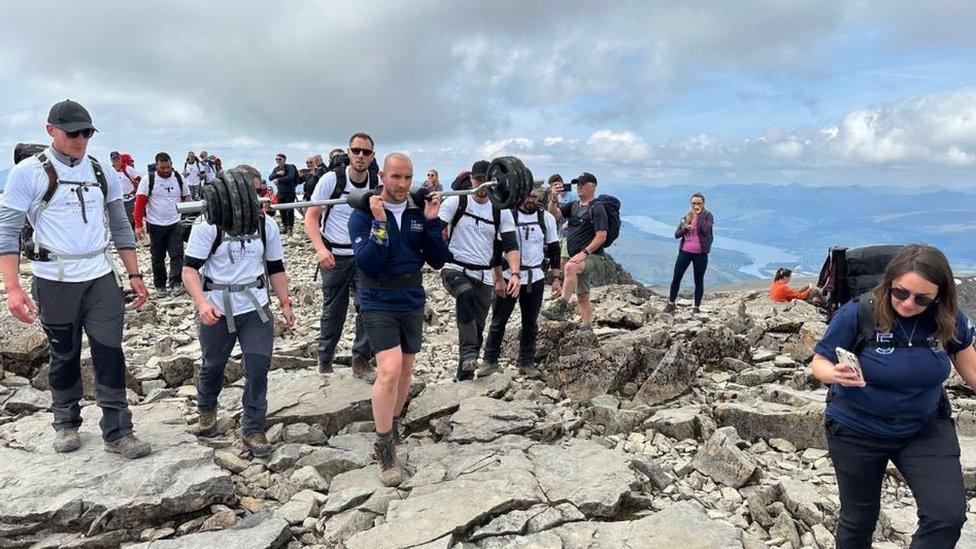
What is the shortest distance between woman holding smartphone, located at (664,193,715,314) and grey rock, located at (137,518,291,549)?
10034 millimetres

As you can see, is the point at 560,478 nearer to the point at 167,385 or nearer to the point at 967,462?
the point at 967,462

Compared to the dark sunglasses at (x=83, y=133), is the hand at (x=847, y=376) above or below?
below

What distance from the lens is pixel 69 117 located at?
17.5 ft

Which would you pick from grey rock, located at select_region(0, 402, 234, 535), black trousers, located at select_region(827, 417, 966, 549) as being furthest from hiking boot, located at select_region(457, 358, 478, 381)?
black trousers, located at select_region(827, 417, 966, 549)

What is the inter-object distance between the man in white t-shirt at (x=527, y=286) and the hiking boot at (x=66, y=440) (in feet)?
16.1

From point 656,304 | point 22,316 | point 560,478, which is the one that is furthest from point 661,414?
point 656,304

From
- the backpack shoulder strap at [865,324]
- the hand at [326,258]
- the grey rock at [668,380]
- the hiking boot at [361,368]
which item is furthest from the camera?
the grey rock at [668,380]

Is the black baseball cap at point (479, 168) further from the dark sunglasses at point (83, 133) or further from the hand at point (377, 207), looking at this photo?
the dark sunglasses at point (83, 133)

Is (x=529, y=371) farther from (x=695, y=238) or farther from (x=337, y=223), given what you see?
(x=695, y=238)

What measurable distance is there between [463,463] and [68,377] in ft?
13.1

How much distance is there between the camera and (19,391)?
8.00 meters

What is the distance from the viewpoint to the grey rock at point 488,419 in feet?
23.2

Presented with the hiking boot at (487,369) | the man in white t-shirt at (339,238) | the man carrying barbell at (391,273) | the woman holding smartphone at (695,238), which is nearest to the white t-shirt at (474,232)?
the man in white t-shirt at (339,238)

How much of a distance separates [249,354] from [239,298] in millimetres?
579
